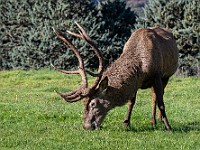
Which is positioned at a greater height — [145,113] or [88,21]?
[88,21]

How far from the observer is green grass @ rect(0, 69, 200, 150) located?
10.4m

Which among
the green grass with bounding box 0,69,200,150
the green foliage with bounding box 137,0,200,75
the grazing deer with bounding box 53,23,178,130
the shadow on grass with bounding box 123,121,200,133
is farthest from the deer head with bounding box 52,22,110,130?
the green foliage with bounding box 137,0,200,75

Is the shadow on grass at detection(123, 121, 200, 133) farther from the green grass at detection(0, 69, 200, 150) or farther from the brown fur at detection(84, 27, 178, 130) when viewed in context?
the brown fur at detection(84, 27, 178, 130)

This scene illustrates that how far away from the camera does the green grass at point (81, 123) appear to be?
34.0 ft

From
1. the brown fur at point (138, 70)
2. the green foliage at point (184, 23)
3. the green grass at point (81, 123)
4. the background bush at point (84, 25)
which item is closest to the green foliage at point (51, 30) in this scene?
the background bush at point (84, 25)

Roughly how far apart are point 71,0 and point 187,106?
15.2 meters

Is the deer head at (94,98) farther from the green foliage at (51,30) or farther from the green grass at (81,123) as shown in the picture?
the green foliage at (51,30)

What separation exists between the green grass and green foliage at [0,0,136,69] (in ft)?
31.2

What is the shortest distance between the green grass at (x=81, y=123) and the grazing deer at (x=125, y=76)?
0.41 metres

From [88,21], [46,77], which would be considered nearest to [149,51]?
[46,77]

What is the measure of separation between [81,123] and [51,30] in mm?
17224

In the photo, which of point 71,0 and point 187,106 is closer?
point 187,106

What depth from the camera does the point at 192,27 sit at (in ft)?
90.7

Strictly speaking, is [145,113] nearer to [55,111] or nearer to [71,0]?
[55,111]
